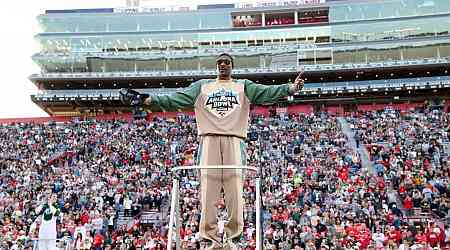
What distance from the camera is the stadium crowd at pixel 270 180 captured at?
53.2ft

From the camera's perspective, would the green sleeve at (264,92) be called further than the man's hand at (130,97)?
Yes

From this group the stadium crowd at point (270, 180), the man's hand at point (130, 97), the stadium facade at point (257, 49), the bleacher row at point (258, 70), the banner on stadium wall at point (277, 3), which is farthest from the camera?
the banner on stadium wall at point (277, 3)

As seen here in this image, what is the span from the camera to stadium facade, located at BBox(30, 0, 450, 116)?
154 feet

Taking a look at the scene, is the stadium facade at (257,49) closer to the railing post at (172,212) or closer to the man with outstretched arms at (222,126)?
the man with outstretched arms at (222,126)

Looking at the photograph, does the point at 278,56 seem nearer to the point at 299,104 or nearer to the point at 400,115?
the point at 299,104

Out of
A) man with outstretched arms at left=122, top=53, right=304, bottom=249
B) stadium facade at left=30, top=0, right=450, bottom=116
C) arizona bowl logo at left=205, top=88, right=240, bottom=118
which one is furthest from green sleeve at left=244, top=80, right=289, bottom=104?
stadium facade at left=30, top=0, right=450, bottom=116

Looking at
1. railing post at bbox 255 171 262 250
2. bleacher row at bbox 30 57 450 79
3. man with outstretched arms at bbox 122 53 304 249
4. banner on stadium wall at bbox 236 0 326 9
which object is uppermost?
banner on stadium wall at bbox 236 0 326 9

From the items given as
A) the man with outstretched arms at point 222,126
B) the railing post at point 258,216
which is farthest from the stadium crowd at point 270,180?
the railing post at point 258,216

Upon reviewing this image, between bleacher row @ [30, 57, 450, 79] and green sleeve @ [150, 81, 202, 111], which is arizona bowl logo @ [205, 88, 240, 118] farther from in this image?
bleacher row @ [30, 57, 450, 79]

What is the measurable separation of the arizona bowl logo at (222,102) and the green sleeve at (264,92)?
0.12 metres

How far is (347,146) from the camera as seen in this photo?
92.1 ft

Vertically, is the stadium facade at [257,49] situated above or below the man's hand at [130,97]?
above

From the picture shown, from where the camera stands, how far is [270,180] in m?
21.0

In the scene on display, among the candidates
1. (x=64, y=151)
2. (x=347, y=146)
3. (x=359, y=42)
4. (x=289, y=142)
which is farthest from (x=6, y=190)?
(x=359, y=42)
